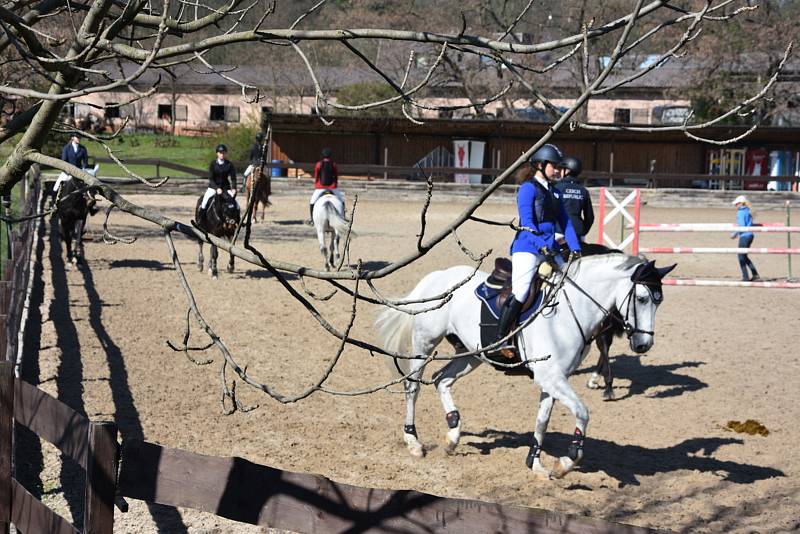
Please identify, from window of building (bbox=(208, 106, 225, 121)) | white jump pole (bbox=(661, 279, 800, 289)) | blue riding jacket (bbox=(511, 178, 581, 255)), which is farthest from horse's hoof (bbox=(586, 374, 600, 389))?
window of building (bbox=(208, 106, 225, 121))

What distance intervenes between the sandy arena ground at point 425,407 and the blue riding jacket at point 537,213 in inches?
73.2

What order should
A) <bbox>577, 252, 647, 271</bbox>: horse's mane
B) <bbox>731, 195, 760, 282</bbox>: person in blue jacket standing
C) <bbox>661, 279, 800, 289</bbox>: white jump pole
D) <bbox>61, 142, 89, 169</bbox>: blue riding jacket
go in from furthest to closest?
<bbox>731, 195, 760, 282</bbox>: person in blue jacket standing → <bbox>61, 142, 89, 169</bbox>: blue riding jacket → <bbox>661, 279, 800, 289</bbox>: white jump pole → <bbox>577, 252, 647, 271</bbox>: horse's mane

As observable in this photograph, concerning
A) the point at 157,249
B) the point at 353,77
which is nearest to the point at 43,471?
the point at 157,249

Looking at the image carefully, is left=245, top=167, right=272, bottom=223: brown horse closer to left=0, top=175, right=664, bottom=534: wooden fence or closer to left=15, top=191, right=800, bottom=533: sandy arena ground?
left=0, top=175, right=664, bottom=534: wooden fence

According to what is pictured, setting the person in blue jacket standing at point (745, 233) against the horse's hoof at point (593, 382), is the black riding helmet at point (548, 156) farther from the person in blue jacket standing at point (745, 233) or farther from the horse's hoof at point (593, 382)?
the person in blue jacket standing at point (745, 233)

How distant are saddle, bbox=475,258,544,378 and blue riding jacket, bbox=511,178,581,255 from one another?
0.89 ft

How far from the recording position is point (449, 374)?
8914mm

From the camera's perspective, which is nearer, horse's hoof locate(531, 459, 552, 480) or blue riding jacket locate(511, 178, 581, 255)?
horse's hoof locate(531, 459, 552, 480)

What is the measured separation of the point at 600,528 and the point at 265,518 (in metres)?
1.38

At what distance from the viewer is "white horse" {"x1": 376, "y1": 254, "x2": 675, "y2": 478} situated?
8062 millimetres

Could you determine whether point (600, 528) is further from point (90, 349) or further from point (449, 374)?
point (90, 349)

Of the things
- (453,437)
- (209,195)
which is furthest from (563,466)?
(209,195)

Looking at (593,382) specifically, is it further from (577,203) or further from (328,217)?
(328,217)

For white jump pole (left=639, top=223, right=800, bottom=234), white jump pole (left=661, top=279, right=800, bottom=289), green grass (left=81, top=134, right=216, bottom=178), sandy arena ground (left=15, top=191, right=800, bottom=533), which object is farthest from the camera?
green grass (left=81, top=134, right=216, bottom=178)
